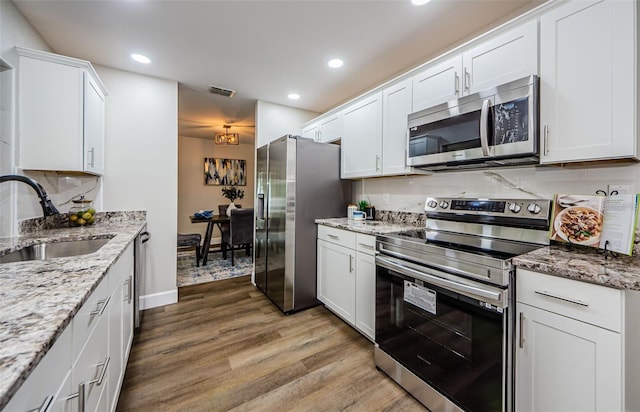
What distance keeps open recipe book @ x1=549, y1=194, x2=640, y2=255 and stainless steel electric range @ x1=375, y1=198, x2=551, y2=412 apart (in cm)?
12

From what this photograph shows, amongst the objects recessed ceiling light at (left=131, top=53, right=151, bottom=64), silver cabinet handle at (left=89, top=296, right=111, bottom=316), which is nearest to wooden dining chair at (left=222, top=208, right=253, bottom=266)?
recessed ceiling light at (left=131, top=53, right=151, bottom=64)

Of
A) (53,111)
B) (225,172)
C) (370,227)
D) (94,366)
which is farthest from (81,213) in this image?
(225,172)

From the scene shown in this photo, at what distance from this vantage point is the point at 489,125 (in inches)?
62.2

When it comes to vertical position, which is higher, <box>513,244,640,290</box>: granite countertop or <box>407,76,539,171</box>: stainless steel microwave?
<box>407,76,539,171</box>: stainless steel microwave

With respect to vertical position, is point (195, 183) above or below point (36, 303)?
above

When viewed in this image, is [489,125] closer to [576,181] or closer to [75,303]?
[576,181]

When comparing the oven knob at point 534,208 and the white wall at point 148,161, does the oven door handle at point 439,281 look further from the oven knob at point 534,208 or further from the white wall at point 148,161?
the white wall at point 148,161

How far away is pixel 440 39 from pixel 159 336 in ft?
11.5

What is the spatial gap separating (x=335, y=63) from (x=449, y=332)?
97.9 inches

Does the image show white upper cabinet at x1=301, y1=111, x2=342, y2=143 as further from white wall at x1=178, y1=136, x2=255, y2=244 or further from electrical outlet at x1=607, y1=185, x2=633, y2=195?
white wall at x1=178, y1=136, x2=255, y2=244

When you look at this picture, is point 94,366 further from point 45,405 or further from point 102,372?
point 45,405

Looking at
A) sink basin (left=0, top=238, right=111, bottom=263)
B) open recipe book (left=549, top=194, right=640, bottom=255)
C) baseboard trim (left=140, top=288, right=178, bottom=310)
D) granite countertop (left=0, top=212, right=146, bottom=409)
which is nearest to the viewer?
→ granite countertop (left=0, top=212, right=146, bottom=409)

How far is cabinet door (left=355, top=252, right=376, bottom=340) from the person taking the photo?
2.05 meters

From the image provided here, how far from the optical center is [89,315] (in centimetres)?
93
